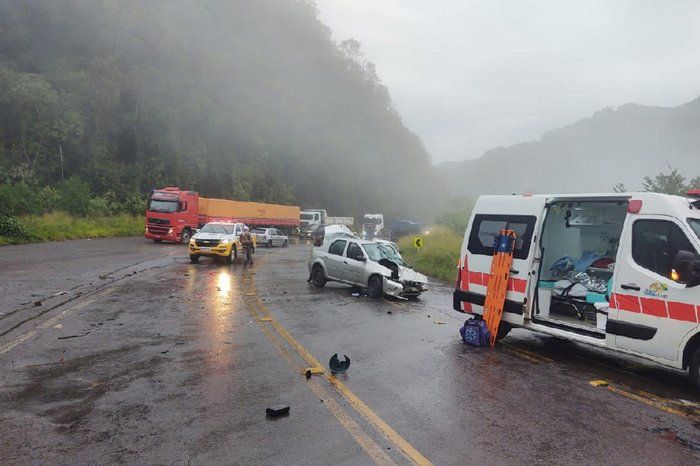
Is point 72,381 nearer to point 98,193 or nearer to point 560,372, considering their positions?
point 560,372

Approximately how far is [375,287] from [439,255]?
9.73m

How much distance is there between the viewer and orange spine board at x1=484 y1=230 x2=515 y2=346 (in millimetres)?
8398

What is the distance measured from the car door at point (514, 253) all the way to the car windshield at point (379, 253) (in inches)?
205

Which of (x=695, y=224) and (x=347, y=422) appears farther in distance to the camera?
(x=695, y=224)

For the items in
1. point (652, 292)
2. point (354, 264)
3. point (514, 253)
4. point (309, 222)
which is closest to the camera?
point (652, 292)

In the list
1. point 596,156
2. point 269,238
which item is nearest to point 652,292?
point 269,238

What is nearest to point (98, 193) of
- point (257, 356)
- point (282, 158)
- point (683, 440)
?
point (282, 158)

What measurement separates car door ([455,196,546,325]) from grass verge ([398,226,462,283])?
434 inches

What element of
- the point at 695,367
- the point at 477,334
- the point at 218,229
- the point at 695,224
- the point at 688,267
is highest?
the point at 695,224

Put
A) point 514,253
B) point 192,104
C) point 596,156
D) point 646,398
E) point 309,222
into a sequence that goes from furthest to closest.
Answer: point 596,156, point 192,104, point 309,222, point 514,253, point 646,398

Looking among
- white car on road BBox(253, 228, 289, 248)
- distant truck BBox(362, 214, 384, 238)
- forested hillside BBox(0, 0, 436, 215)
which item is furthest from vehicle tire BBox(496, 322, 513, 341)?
distant truck BBox(362, 214, 384, 238)

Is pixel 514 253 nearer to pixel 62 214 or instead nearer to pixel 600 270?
pixel 600 270

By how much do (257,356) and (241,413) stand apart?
2.16 metres

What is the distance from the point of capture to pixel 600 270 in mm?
9594
